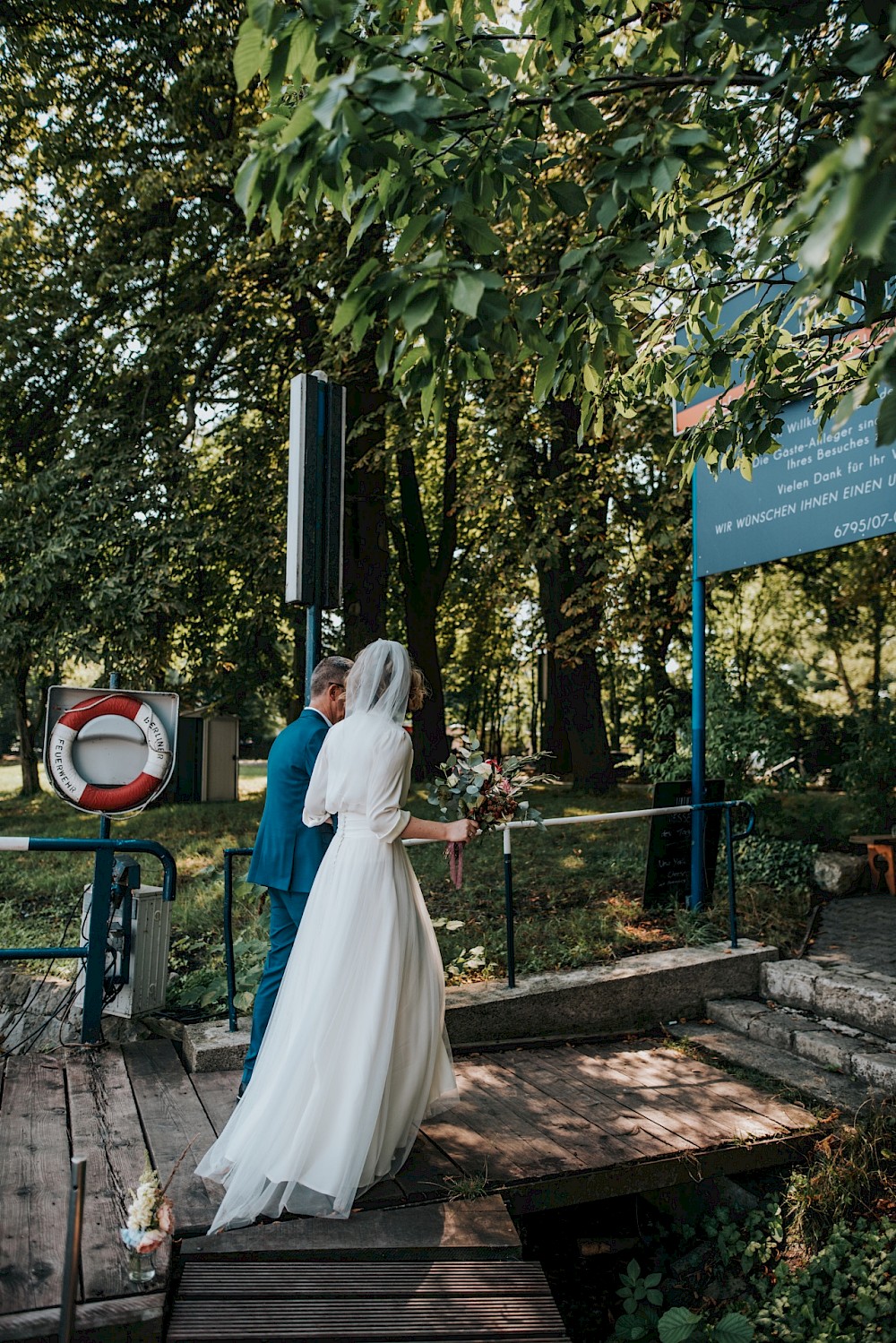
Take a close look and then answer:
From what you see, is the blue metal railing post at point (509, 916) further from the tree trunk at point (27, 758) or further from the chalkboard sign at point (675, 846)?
the tree trunk at point (27, 758)

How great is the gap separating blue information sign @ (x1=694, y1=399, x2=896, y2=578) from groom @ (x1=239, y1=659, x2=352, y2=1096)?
10.6ft

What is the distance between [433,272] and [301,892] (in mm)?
2762

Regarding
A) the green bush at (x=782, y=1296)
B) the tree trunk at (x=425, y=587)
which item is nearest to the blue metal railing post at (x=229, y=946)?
the green bush at (x=782, y=1296)

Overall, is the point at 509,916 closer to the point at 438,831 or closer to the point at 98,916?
the point at 438,831

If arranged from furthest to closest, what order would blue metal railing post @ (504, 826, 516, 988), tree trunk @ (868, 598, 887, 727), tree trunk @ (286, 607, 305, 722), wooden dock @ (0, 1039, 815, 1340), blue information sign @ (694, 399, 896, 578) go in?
1. tree trunk @ (868, 598, 887, 727)
2. tree trunk @ (286, 607, 305, 722)
3. blue information sign @ (694, 399, 896, 578)
4. blue metal railing post @ (504, 826, 516, 988)
5. wooden dock @ (0, 1039, 815, 1340)

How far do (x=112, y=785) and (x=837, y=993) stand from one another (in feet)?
13.6

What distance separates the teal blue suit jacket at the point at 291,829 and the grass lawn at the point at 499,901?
1.11 m

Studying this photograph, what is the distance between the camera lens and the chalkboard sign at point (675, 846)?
703 centimetres

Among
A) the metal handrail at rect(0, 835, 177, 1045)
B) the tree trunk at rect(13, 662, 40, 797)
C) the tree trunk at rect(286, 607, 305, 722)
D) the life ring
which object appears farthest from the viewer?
the tree trunk at rect(13, 662, 40, 797)

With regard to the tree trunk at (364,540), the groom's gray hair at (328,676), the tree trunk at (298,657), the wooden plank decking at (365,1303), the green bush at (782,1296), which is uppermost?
the tree trunk at (364,540)

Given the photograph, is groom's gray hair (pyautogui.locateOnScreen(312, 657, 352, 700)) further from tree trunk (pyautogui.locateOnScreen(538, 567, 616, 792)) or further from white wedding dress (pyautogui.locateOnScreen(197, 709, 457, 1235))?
tree trunk (pyautogui.locateOnScreen(538, 567, 616, 792))

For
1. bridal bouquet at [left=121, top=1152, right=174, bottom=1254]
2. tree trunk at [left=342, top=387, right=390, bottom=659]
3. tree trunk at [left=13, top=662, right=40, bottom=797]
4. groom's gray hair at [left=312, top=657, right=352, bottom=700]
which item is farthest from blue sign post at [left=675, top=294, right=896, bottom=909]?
tree trunk at [left=13, top=662, right=40, bottom=797]

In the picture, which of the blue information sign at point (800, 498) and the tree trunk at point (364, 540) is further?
the tree trunk at point (364, 540)

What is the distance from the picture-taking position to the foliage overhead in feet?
7.66
